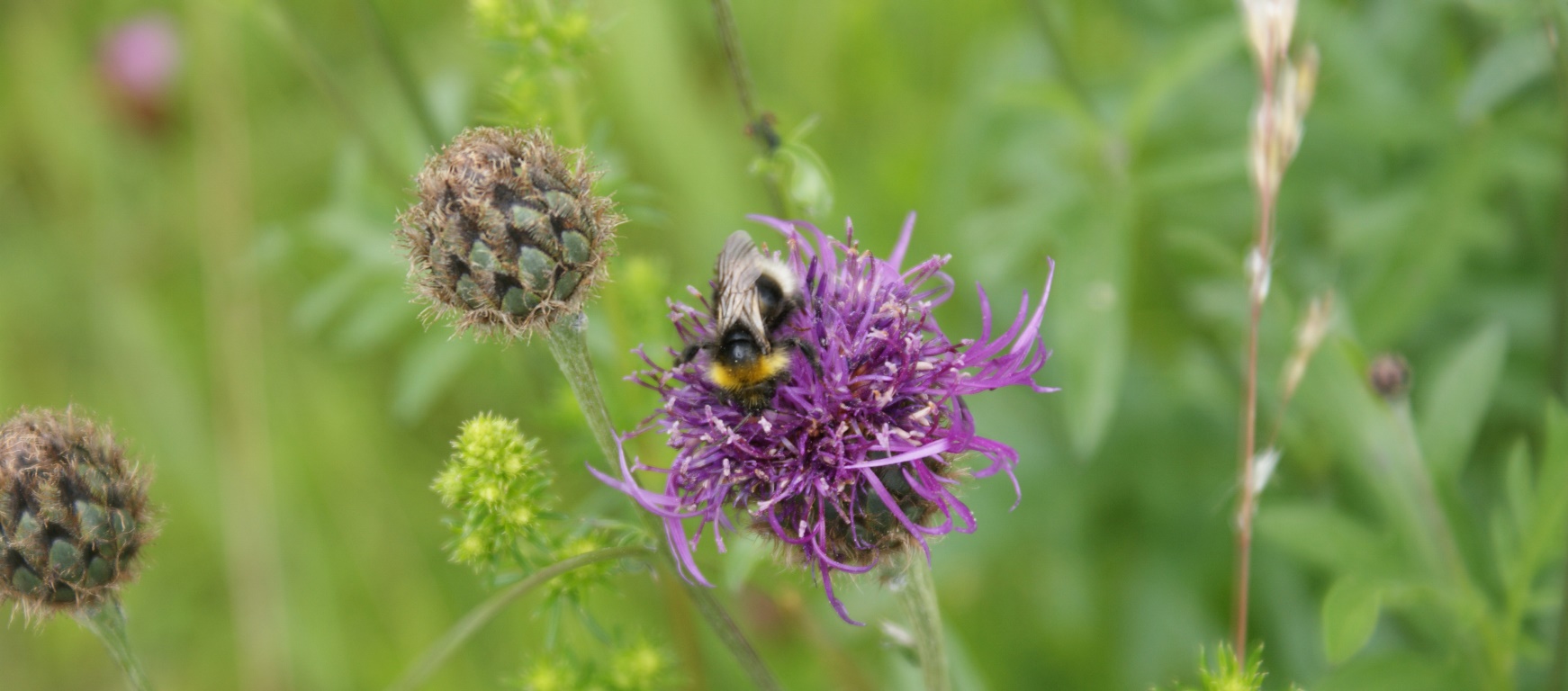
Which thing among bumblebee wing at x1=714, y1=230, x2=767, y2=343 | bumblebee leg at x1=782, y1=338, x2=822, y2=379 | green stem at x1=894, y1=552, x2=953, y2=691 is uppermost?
bumblebee wing at x1=714, y1=230, x2=767, y2=343

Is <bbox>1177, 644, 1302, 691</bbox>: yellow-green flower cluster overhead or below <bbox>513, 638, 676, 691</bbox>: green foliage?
below

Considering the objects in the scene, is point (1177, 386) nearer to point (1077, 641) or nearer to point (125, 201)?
point (1077, 641)

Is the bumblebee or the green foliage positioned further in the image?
the green foliage

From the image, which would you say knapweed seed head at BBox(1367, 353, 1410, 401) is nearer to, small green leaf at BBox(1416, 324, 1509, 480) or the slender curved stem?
small green leaf at BBox(1416, 324, 1509, 480)

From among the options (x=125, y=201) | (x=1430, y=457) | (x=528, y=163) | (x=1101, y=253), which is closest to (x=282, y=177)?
(x=125, y=201)

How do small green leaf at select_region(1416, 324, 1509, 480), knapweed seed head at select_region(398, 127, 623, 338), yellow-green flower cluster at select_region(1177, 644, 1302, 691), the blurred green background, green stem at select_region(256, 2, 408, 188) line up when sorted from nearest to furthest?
knapweed seed head at select_region(398, 127, 623, 338) → yellow-green flower cluster at select_region(1177, 644, 1302, 691) → small green leaf at select_region(1416, 324, 1509, 480) → the blurred green background → green stem at select_region(256, 2, 408, 188)

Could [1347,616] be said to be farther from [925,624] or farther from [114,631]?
[114,631]

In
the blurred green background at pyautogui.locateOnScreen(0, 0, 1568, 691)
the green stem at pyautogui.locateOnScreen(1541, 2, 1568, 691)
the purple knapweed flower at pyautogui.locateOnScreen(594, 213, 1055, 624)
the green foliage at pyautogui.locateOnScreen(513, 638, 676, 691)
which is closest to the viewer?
the purple knapweed flower at pyautogui.locateOnScreen(594, 213, 1055, 624)

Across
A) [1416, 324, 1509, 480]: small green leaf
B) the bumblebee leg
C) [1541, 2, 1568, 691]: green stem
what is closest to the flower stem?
the bumblebee leg

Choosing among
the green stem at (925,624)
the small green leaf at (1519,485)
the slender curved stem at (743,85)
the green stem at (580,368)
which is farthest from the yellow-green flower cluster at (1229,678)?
the slender curved stem at (743,85)
